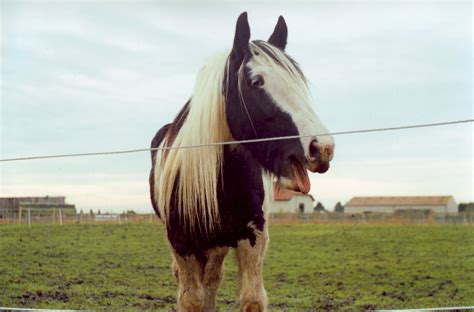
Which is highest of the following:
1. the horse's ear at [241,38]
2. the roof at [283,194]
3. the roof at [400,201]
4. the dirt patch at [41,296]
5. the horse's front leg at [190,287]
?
the horse's ear at [241,38]

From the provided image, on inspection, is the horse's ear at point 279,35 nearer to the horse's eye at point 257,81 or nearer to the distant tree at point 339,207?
the horse's eye at point 257,81

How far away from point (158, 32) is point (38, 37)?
0.81m

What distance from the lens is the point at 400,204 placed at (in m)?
3.48

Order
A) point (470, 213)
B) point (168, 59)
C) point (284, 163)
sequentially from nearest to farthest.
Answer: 1. point (284, 163)
2. point (168, 59)
3. point (470, 213)

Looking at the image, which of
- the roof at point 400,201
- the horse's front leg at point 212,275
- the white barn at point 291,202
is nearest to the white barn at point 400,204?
the roof at point 400,201

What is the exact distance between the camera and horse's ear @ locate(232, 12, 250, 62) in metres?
2.22

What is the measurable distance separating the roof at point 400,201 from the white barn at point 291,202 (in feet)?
0.97

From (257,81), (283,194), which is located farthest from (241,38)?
(283,194)

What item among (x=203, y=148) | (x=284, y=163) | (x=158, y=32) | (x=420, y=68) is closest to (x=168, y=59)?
(x=158, y=32)

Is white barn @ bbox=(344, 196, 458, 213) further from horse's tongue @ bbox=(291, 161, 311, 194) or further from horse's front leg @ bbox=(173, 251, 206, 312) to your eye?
horse's front leg @ bbox=(173, 251, 206, 312)

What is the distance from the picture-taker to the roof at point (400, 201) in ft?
11.0

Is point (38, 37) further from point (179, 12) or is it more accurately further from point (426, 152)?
point (426, 152)

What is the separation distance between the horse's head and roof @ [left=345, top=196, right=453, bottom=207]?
1157 millimetres

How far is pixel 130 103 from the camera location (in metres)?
3.39
